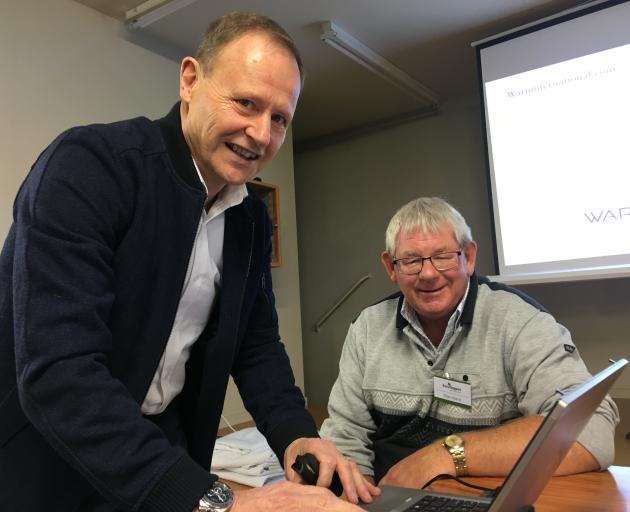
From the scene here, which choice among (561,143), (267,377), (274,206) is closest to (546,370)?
(267,377)

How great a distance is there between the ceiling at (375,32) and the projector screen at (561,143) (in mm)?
181


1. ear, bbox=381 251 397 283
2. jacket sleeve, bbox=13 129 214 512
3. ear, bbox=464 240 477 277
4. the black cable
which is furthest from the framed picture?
jacket sleeve, bbox=13 129 214 512

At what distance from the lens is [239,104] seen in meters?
0.92

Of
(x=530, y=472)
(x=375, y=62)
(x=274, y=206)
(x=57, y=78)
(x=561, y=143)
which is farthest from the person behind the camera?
(x=274, y=206)

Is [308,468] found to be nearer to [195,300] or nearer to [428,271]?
[195,300]

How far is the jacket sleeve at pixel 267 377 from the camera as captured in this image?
1.04m

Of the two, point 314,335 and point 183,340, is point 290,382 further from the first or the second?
point 314,335

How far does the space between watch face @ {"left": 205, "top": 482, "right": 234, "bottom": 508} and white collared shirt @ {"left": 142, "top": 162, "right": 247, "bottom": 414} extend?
0.31 meters

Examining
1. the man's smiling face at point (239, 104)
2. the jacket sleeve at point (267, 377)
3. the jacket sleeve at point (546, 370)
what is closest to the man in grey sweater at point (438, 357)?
the jacket sleeve at point (546, 370)

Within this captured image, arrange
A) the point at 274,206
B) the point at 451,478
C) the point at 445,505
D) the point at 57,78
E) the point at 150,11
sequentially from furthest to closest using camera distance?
the point at 274,206 → the point at 150,11 → the point at 57,78 → the point at 451,478 → the point at 445,505

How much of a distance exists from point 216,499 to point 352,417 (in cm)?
86

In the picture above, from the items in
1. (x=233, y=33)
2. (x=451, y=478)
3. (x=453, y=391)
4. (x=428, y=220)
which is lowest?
(x=451, y=478)

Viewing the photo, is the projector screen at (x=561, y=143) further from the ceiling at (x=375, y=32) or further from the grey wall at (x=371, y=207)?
the grey wall at (x=371, y=207)

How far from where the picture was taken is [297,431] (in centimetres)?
101
